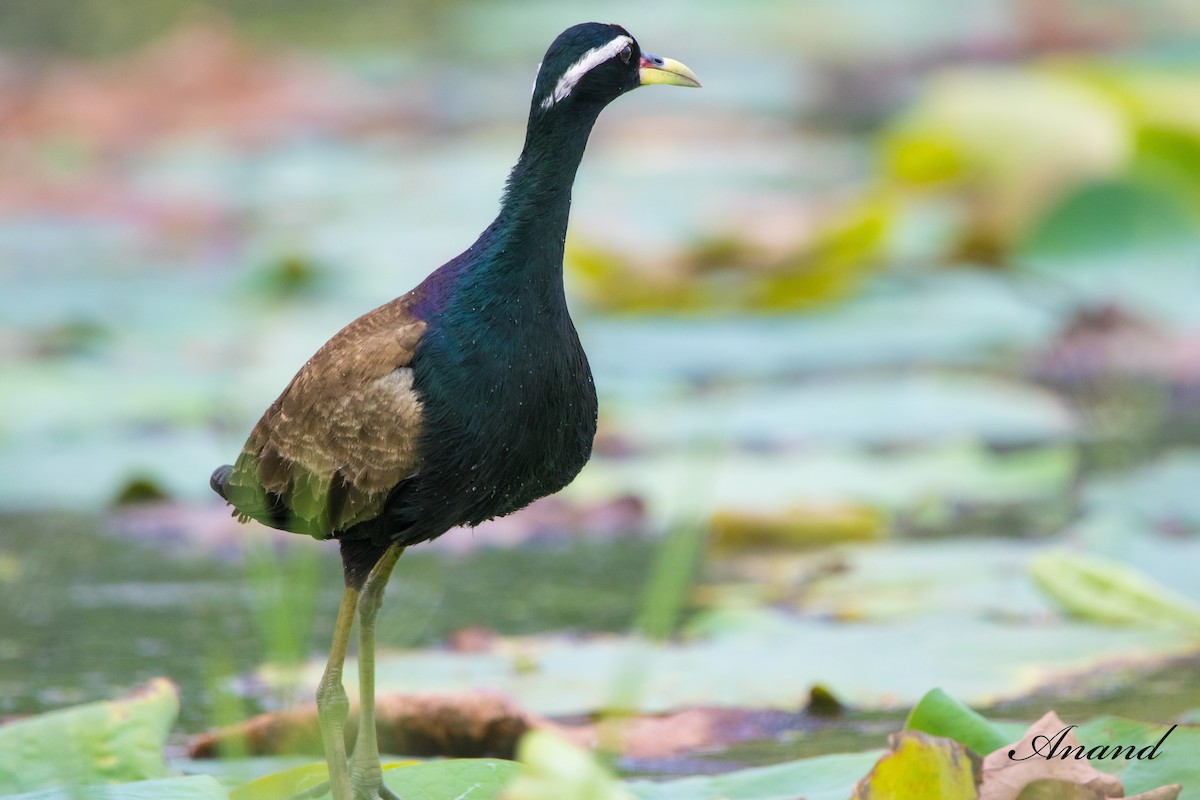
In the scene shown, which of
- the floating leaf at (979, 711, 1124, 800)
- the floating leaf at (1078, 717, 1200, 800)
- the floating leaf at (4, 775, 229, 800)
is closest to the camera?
the floating leaf at (979, 711, 1124, 800)

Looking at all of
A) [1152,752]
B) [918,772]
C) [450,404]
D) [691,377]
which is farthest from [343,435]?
[691,377]

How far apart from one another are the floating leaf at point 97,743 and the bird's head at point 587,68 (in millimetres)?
1085

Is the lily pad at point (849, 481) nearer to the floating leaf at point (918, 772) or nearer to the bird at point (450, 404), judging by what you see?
the bird at point (450, 404)

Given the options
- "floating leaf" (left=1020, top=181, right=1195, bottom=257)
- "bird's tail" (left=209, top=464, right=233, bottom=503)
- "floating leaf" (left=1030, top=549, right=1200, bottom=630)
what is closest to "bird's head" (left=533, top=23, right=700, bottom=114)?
"bird's tail" (left=209, top=464, right=233, bottom=503)

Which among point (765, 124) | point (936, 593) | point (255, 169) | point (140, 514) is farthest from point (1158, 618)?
point (765, 124)

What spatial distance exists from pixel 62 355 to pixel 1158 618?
3.89 meters

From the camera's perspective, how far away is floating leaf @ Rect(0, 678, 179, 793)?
2.69 meters

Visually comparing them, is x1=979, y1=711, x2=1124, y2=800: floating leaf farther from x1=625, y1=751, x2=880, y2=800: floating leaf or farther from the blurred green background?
the blurred green background

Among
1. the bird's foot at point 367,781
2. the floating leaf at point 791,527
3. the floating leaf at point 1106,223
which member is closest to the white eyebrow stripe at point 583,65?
the bird's foot at point 367,781

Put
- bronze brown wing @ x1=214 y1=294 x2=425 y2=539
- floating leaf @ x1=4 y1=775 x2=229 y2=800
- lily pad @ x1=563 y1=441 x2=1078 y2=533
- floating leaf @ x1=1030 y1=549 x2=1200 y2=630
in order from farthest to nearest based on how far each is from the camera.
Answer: lily pad @ x1=563 y1=441 x2=1078 y2=533 < floating leaf @ x1=1030 y1=549 x2=1200 y2=630 < bronze brown wing @ x1=214 y1=294 x2=425 y2=539 < floating leaf @ x1=4 y1=775 x2=229 y2=800

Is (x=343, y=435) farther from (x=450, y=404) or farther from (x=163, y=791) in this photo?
(x=163, y=791)

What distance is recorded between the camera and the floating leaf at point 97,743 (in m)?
2.69

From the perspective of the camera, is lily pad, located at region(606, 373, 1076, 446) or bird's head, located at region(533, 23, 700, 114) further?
lily pad, located at region(606, 373, 1076, 446)

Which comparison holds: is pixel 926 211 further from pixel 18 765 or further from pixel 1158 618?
pixel 18 765
